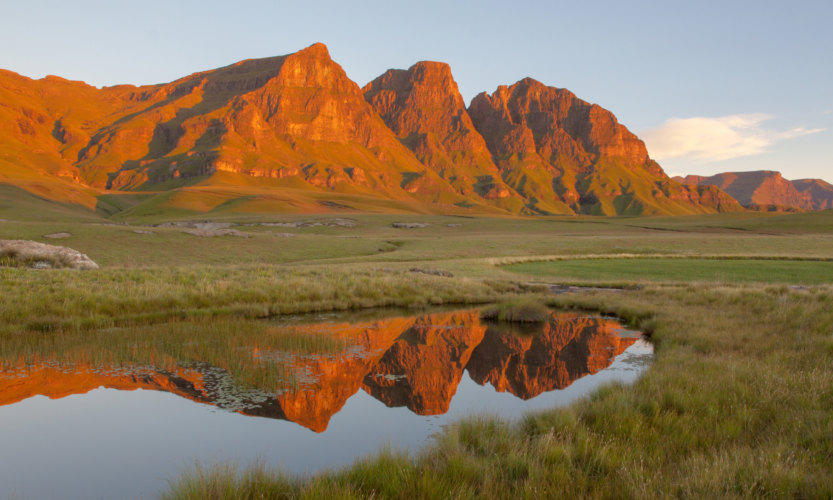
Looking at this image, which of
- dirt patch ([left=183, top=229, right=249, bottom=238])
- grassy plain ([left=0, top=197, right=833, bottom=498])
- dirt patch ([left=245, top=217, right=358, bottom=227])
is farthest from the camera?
dirt patch ([left=245, top=217, right=358, bottom=227])

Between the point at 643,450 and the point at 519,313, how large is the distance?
458 inches

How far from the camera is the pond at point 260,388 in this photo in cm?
677

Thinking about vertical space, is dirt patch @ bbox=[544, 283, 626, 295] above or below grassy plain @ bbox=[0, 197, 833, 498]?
below

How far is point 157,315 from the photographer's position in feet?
53.1

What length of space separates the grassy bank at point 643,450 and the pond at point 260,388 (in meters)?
1.10

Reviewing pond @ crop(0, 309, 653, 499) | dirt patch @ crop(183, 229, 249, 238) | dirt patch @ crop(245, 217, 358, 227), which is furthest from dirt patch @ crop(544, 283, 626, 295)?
dirt patch @ crop(245, 217, 358, 227)

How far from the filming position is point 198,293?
18578 mm

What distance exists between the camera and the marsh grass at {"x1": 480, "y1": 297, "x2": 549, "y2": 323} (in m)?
17.4

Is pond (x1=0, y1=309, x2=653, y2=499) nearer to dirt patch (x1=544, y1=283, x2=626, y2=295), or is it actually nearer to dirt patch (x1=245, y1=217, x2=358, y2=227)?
dirt patch (x1=544, y1=283, x2=626, y2=295)

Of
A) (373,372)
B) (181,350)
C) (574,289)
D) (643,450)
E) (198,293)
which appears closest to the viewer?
(643,450)

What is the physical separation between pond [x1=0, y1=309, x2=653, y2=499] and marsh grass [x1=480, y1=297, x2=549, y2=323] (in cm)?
139

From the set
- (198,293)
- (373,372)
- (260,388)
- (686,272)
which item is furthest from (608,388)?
(686,272)

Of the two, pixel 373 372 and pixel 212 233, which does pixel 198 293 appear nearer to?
→ pixel 373 372

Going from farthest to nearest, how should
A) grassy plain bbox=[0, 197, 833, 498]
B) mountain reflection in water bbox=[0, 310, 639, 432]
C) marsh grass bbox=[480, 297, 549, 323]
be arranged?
1. marsh grass bbox=[480, 297, 549, 323]
2. mountain reflection in water bbox=[0, 310, 639, 432]
3. grassy plain bbox=[0, 197, 833, 498]
